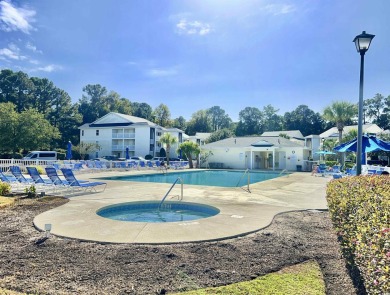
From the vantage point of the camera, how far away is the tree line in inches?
1297

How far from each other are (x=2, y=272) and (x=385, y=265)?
4616 mm

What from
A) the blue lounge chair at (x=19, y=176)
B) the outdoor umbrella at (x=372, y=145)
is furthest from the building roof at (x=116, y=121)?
the outdoor umbrella at (x=372, y=145)

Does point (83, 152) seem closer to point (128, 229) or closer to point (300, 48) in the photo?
point (300, 48)

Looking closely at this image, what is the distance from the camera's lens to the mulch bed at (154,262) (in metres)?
3.64

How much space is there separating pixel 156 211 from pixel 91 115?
58441mm

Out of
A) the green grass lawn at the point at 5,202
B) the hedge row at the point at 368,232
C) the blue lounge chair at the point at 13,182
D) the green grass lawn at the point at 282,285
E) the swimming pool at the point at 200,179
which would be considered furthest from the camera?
the swimming pool at the point at 200,179

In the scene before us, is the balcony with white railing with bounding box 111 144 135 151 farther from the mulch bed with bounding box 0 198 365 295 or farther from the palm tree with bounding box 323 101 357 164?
the mulch bed with bounding box 0 198 365 295

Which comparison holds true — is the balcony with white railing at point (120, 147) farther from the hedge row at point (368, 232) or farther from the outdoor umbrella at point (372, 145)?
the hedge row at point (368, 232)

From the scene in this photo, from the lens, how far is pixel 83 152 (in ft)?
139

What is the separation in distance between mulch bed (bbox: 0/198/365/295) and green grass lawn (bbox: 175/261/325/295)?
5.7 inches

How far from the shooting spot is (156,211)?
930 cm

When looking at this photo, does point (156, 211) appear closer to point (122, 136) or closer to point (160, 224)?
point (160, 224)

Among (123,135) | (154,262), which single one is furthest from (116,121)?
(154,262)

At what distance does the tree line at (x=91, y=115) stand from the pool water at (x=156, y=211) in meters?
28.6
